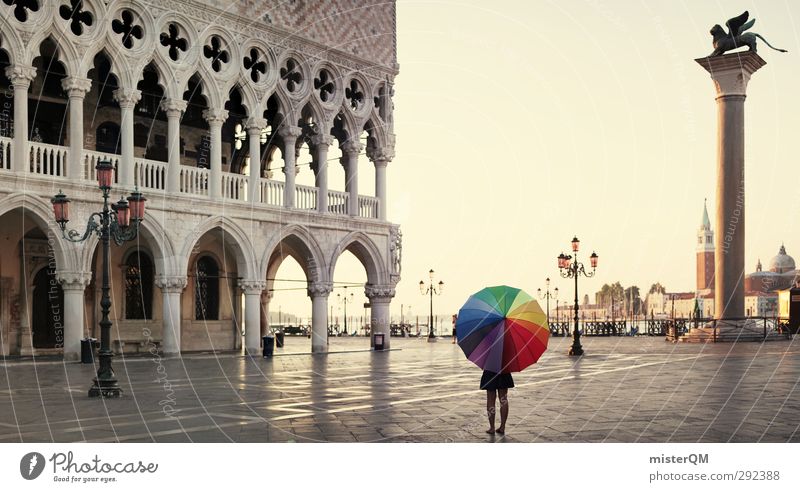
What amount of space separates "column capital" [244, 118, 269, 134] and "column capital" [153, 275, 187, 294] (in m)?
5.55

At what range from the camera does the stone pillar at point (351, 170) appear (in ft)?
109

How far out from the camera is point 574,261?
31078 mm

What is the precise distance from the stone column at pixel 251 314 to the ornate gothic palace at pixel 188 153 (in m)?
0.06

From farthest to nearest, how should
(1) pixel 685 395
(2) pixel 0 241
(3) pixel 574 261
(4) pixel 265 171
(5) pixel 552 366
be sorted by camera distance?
(4) pixel 265 171 → (3) pixel 574 261 → (2) pixel 0 241 → (5) pixel 552 366 → (1) pixel 685 395

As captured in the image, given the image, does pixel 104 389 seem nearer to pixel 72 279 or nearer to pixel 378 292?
pixel 72 279

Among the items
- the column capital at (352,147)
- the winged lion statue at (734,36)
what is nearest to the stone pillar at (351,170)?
the column capital at (352,147)

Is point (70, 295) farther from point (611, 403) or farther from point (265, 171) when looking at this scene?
point (611, 403)

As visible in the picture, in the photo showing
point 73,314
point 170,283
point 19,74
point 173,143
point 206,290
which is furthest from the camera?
point 206,290

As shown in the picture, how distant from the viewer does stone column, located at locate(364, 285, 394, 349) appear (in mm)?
34250

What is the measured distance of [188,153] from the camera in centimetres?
3228

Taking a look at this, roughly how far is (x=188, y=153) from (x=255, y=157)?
10.5 ft

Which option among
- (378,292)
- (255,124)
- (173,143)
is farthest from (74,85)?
(378,292)

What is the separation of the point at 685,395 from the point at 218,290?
20996 mm
